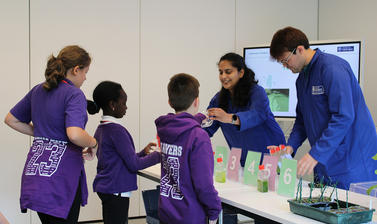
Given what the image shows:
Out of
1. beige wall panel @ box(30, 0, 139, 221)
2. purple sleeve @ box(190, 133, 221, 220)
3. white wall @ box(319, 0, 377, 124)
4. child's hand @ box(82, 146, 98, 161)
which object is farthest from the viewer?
white wall @ box(319, 0, 377, 124)

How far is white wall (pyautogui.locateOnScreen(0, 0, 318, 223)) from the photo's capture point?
390cm

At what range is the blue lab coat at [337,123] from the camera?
2.06 m

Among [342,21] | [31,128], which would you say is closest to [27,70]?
[31,128]

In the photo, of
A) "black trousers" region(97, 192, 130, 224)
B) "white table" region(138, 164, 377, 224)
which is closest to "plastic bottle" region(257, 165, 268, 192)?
"white table" region(138, 164, 377, 224)

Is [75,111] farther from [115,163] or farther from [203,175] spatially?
[203,175]

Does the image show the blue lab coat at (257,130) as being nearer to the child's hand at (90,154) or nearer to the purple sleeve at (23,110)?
the child's hand at (90,154)

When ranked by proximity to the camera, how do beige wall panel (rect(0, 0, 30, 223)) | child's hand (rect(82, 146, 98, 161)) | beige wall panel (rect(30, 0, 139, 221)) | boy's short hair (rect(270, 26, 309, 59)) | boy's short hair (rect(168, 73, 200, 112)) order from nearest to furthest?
1. boy's short hair (rect(168, 73, 200, 112))
2. boy's short hair (rect(270, 26, 309, 59))
3. child's hand (rect(82, 146, 98, 161))
4. beige wall panel (rect(0, 0, 30, 223))
5. beige wall panel (rect(30, 0, 139, 221))

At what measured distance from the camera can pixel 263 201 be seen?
1913 millimetres

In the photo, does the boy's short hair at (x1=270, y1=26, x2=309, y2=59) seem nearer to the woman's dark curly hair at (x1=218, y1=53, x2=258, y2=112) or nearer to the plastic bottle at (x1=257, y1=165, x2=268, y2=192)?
the woman's dark curly hair at (x1=218, y1=53, x2=258, y2=112)

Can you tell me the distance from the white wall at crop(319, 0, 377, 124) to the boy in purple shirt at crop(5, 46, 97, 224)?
2935mm

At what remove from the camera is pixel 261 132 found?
108 inches

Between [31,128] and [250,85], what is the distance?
1362 mm

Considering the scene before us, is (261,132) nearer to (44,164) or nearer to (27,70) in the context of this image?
(44,164)

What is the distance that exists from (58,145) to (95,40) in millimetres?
2201
